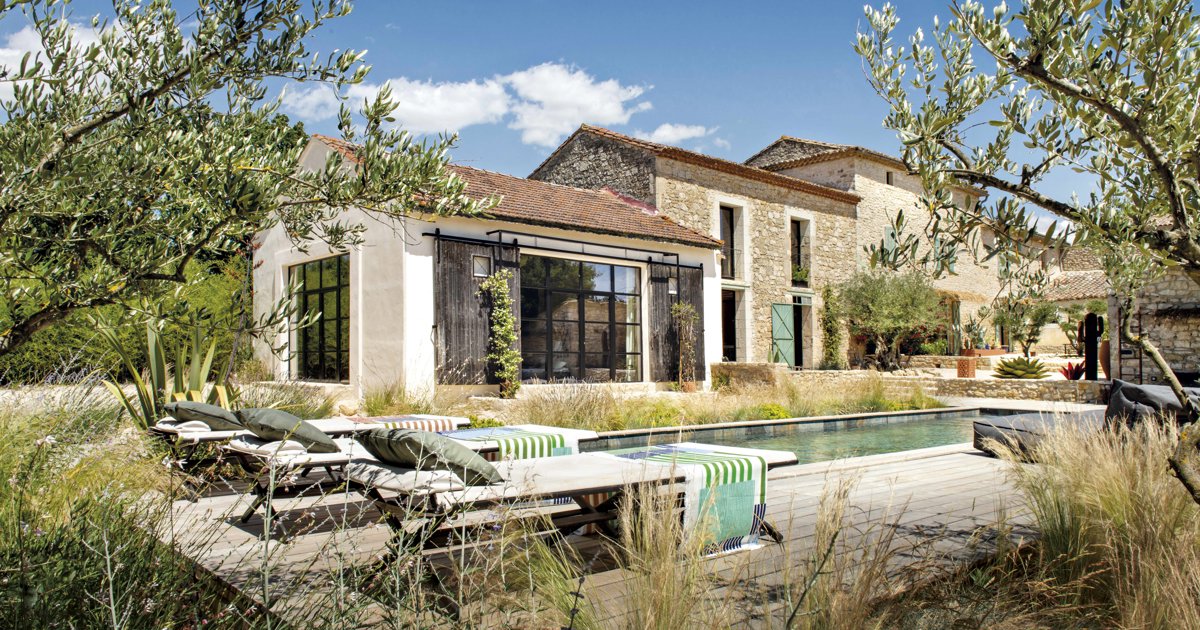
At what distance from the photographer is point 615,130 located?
17562 mm

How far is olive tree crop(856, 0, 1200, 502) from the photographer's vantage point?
221cm

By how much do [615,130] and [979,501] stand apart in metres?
13.8

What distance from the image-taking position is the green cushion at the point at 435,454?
3.13 meters

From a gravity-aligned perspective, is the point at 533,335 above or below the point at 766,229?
below

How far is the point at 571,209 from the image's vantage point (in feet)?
47.2

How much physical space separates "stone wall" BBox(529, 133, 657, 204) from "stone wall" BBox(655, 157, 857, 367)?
0.37m

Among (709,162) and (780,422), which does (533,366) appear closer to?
(780,422)

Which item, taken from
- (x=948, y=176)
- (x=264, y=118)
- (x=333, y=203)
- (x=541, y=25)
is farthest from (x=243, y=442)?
(x=541, y=25)

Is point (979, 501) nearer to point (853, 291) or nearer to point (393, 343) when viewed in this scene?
point (393, 343)

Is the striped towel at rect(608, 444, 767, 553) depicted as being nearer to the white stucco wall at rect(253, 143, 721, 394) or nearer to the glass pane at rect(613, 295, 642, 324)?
the white stucco wall at rect(253, 143, 721, 394)

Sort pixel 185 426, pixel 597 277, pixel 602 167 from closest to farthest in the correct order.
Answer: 1. pixel 185 426
2. pixel 597 277
3. pixel 602 167

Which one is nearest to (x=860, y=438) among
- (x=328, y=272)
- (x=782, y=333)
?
(x=782, y=333)

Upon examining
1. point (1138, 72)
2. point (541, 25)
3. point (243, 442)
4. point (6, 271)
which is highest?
point (541, 25)

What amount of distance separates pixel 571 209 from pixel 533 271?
5.50ft
